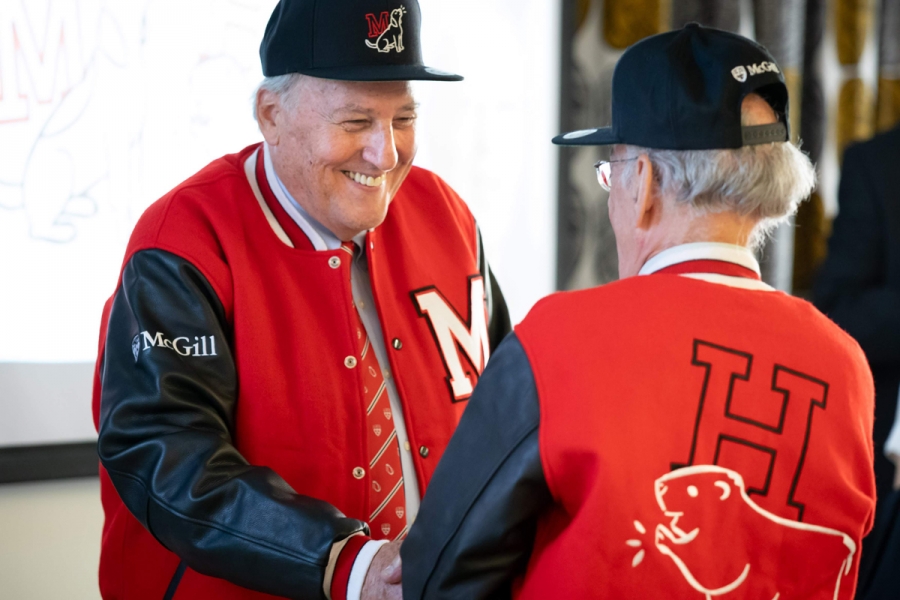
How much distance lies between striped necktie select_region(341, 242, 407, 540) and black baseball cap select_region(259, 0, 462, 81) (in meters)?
0.39

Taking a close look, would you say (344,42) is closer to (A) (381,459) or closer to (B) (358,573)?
(A) (381,459)

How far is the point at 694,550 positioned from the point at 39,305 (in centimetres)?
168

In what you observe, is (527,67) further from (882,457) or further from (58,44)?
(882,457)

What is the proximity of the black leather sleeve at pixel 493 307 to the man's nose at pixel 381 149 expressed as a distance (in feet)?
1.21

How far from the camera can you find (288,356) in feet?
4.68

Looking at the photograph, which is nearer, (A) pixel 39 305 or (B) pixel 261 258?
(B) pixel 261 258

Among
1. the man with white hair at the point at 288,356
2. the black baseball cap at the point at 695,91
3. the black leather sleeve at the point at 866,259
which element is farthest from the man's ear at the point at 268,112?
the black leather sleeve at the point at 866,259

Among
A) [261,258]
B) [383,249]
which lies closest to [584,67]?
[383,249]

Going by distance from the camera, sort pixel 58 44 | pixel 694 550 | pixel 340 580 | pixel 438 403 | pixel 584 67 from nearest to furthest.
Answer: pixel 694 550 → pixel 340 580 → pixel 438 403 → pixel 58 44 → pixel 584 67

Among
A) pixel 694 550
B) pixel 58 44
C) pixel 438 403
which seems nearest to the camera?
pixel 694 550

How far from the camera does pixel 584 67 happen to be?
279 centimetres

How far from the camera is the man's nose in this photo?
1.45 meters

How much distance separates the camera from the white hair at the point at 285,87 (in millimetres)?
1436

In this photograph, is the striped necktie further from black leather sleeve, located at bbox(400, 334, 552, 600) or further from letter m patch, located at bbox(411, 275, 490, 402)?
black leather sleeve, located at bbox(400, 334, 552, 600)
